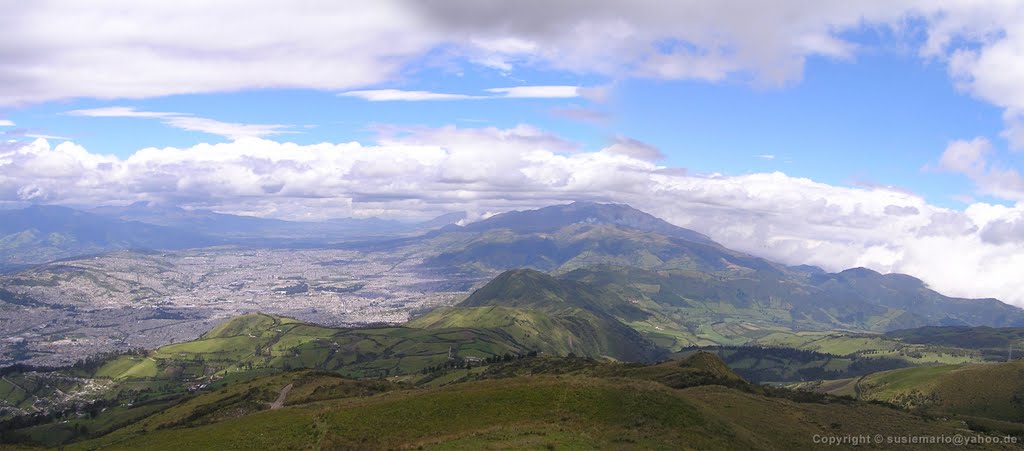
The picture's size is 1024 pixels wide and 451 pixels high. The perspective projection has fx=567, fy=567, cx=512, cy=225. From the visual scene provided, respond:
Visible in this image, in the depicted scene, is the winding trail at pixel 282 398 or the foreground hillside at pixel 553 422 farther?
the winding trail at pixel 282 398

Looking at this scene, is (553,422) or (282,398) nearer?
(553,422)

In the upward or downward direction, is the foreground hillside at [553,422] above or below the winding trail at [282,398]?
above

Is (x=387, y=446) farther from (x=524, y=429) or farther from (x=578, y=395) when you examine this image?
(x=578, y=395)

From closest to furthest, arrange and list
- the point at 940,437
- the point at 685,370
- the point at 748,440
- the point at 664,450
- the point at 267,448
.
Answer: the point at 664,450 < the point at 748,440 < the point at 267,448 < the point at 940,437 < the point at 685,370

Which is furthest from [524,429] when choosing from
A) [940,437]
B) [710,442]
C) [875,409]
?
[875,409]

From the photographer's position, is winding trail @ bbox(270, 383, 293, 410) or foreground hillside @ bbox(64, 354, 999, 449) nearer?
foreground hillside @ bbox(64, 354, 999, 449)

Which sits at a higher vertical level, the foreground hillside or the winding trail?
the foreground hillside

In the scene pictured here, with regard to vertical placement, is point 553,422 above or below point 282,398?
above

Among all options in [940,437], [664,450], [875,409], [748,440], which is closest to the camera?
[664,450]
